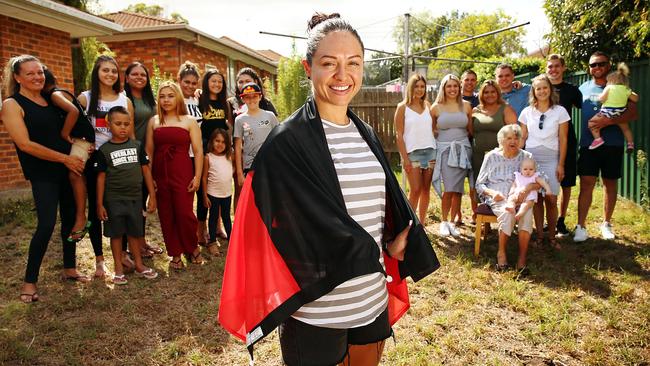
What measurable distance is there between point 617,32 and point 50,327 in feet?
25.3

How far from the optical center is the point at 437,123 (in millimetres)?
6102

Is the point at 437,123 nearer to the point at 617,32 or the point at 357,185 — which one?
the point at 617,32

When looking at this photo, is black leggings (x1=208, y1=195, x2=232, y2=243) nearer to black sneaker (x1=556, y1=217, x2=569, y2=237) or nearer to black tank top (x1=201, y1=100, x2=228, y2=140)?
black tank top (x1=201, y1=100, x2=228, y2=140)

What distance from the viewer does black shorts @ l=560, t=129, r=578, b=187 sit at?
5688 mm

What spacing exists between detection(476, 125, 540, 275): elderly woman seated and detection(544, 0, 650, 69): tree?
2.18m

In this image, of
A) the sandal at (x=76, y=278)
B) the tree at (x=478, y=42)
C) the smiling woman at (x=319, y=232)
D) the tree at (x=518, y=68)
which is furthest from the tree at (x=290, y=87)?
the tree at (x=478, y=42)

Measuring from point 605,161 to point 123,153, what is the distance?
5377 mm

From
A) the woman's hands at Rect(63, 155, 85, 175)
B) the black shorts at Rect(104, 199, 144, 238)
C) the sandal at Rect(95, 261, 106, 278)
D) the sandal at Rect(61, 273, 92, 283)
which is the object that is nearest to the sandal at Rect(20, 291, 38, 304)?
the sandal at Rect(61, 273, 92, 283)

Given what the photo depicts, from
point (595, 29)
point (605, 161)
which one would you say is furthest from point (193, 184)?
point (595, 29)

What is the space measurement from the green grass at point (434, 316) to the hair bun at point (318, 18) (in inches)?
89.2

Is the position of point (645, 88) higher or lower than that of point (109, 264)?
higher

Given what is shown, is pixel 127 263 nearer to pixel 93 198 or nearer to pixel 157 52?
pixel 93 198

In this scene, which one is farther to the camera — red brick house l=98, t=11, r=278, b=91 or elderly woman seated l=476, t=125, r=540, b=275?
red brick house l=98, t=11, r=278, b=91

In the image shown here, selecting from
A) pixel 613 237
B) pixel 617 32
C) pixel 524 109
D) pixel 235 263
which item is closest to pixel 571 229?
pixel 613 237
